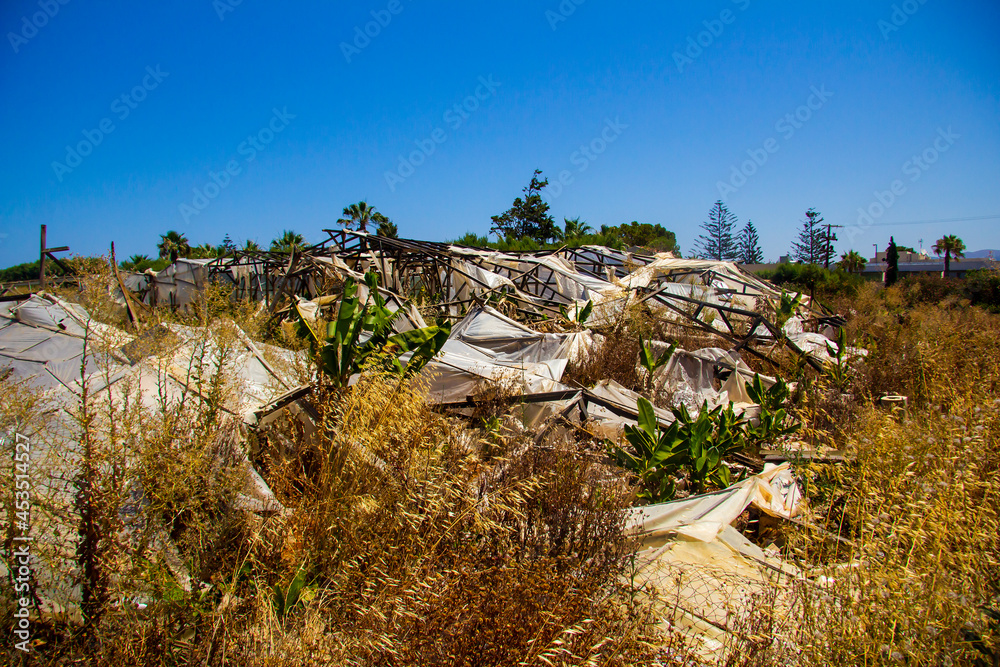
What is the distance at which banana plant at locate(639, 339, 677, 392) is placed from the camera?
22.6 ft

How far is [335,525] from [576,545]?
1189mm

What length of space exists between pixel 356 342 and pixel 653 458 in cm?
252

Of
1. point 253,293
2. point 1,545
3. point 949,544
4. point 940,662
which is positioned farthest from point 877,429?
point 253,293

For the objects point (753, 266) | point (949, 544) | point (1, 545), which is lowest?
point (1, 545)

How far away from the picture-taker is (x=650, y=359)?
6941 mm

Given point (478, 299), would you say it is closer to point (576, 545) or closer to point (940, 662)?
point (576, 545)

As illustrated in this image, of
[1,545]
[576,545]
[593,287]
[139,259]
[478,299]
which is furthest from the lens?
[139,259]

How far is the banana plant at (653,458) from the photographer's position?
3958 millimetres

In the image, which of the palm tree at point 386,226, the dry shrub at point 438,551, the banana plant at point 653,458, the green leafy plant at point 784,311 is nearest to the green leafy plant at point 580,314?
the green leafy plant at point 784,311

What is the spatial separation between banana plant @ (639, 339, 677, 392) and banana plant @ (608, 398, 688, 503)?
2657 mm

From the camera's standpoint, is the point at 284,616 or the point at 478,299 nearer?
the point at 284,616

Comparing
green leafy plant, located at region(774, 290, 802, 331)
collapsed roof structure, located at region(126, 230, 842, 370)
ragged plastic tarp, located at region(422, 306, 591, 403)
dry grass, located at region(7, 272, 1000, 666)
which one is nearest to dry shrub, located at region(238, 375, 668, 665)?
dry grass, located at region(7, 272, 1000, 666)

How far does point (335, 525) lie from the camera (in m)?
2.44
